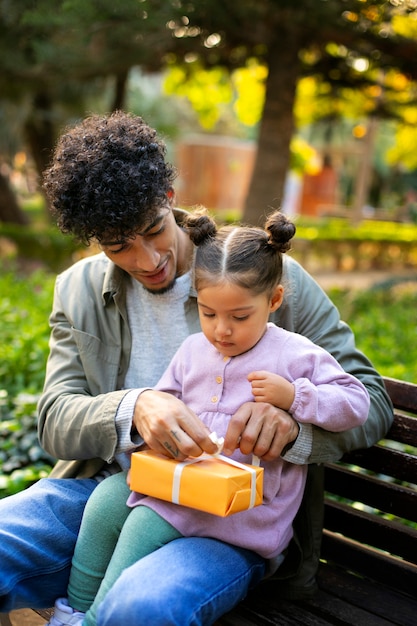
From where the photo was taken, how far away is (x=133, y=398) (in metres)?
2.02

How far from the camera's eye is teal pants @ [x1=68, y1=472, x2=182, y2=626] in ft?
6.09

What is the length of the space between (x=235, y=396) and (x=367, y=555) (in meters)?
0.75

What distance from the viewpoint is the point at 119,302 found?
7.83 ft

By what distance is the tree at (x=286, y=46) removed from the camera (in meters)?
6.04

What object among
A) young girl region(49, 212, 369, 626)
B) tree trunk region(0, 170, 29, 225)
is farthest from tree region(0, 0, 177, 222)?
tree trunk region(0, 170, 29, 225)

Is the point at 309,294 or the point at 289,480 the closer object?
the point at 289,480

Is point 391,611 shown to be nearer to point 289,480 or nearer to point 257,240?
point 289,480

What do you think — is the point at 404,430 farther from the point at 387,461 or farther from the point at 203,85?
the point at 203,85

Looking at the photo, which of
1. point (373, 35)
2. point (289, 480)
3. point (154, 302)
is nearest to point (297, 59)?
point (373, 35)

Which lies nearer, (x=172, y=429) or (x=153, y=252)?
(x=172, y=429)

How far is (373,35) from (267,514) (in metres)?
5.81

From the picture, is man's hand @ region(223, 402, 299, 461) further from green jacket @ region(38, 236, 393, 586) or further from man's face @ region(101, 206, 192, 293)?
man's face @ region(101, 206, 192, 293)

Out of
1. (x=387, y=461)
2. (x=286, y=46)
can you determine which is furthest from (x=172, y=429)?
(x=286, y=46)

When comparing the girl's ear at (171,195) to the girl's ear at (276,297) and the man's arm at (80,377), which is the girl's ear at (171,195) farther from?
the girl's ear at (276,297)
